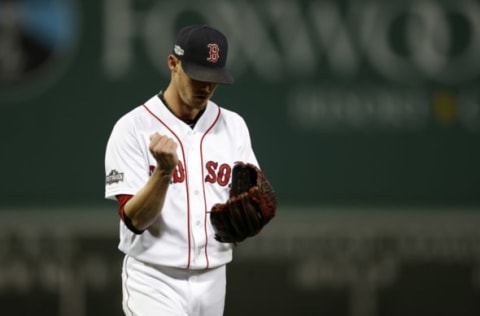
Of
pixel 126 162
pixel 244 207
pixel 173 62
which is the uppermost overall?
pixel 173 62

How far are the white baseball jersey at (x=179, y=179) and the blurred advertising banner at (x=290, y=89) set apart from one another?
94.2 inches

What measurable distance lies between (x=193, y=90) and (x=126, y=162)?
0.89ft

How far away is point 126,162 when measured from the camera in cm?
282

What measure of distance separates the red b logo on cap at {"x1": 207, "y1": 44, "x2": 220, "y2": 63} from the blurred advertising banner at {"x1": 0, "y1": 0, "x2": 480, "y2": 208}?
97.1 inches

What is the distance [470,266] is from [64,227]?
6.92 ft

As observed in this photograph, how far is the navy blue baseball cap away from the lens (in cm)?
279

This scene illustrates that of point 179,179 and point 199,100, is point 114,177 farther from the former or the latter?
point 199,100

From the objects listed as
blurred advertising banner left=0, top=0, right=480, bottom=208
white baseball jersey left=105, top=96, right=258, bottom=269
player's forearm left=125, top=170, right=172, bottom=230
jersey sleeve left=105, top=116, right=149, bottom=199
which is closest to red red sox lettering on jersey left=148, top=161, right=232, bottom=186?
white baseball jersey left=105, top=96, right=258, bottom=269

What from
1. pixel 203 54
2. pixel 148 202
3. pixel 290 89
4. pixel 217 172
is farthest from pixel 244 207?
pixel 290 89

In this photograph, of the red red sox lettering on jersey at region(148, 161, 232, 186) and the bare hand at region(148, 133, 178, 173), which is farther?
the red red sox lettering on jersey at region(148, 161, 232, 186)

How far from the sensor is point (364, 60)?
549cm

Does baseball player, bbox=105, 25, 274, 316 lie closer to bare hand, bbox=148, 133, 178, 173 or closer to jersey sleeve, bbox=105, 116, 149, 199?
jersey sleeve, bbox=105, 116, 149, 199

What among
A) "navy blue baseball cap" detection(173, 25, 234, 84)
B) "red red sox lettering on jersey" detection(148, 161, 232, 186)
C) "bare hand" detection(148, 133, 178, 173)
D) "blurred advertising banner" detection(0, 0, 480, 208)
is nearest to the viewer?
"bare hand" detection(148, 133, 178, 173)

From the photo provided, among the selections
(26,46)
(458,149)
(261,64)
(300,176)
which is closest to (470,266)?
(458,149)
